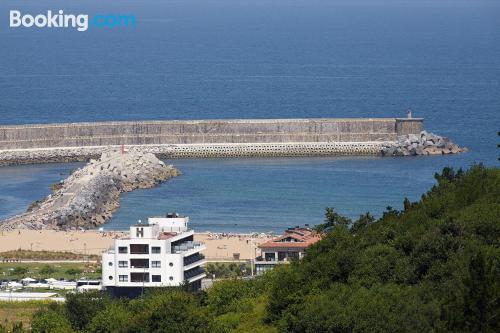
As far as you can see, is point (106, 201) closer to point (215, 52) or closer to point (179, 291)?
point (179, 291)

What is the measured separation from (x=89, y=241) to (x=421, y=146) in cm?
2940

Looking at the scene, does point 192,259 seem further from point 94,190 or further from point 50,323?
point 94,190

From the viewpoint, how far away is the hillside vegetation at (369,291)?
36469 millimetres

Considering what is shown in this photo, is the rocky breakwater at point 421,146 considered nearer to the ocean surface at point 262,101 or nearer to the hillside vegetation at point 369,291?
the ocean surface at point 262,101

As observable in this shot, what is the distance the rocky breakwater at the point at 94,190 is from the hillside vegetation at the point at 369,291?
22.8 m

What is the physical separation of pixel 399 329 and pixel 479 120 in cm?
7284

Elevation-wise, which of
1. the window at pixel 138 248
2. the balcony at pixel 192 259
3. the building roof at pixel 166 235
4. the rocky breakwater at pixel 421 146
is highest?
the rocky breakwater at pixel 421 146

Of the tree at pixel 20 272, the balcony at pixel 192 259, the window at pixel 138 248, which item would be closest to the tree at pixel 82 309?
the window at pixel 138 248

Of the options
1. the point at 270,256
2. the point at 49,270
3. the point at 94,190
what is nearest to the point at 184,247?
the point at 270,256

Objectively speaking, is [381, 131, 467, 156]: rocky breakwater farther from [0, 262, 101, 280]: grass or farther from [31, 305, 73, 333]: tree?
[31, 305, 73, 333]: tree

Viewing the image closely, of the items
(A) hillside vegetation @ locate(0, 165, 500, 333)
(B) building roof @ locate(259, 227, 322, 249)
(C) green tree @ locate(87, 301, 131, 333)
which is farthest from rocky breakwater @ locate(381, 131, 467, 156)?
(C) green tree @ locate(87, 301, 131, 333)

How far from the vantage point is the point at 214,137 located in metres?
93.8

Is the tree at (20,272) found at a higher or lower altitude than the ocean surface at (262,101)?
lower

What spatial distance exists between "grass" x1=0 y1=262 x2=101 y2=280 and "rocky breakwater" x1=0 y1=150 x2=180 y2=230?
374 inches
